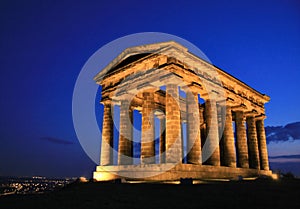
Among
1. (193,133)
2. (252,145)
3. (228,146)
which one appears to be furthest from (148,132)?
(252,145)

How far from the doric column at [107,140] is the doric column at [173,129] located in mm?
9175

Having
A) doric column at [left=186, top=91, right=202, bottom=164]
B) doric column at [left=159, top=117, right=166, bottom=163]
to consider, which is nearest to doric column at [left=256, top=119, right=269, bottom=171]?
doric column at [left=159, top=117, right=166, bottom=163]

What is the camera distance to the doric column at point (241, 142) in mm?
32594

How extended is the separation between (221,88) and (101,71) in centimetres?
1609

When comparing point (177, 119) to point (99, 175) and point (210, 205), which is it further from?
point (210, 205)

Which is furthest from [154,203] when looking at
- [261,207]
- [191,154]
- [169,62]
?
[169,62]

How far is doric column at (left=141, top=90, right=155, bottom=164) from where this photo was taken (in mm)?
26906

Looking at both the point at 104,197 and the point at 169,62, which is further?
the point at 169,62

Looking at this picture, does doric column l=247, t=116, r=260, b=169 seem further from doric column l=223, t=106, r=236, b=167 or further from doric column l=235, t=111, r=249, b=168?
doric column l=223, t=106, r=236, b=167

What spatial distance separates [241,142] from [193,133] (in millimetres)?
11208

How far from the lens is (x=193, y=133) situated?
25922 mm

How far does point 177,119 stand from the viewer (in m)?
23.8

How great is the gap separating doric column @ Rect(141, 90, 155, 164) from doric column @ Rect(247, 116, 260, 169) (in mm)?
16709

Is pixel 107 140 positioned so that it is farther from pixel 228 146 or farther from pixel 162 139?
pixel 228 146
